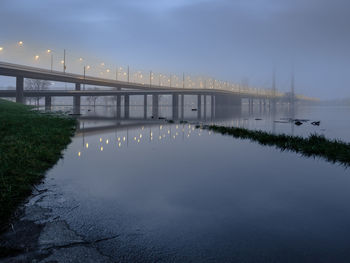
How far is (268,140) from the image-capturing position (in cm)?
1948

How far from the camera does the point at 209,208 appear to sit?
6.56 meters

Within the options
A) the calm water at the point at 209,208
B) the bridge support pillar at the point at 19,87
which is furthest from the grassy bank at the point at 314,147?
the bridge support pillar at the point at 19,87

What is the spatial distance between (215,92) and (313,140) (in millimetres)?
133769

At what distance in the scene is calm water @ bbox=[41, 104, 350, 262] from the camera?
15.3 feet

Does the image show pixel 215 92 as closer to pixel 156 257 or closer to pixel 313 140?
pixel 313 140

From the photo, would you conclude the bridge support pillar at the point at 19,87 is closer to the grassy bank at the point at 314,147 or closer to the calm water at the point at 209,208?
the grassy bank at the point at 314,147

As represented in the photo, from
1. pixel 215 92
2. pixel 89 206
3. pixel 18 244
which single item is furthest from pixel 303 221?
pixel 215 92

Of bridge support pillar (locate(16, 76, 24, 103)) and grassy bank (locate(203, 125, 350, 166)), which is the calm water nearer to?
grassy bank (locate(203, 125, 350, 166))

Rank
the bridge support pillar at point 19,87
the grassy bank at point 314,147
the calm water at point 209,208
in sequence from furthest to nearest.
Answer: the bridge support pillar at point 19,87 < the grassy bank at point 314,147 < the calm water at point 209,208

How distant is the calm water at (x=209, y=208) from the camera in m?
4.65

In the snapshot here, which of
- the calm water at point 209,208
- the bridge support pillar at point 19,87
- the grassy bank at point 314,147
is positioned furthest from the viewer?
the bridge support pillar at point 19,87

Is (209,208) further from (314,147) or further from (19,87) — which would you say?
(19,87)

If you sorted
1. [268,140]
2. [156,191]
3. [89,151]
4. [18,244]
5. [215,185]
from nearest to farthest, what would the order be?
[18,244]
[156,191]
[215,185]
[89,151]
[268,140]

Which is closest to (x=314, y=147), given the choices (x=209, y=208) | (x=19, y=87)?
(x=209, y=208)
